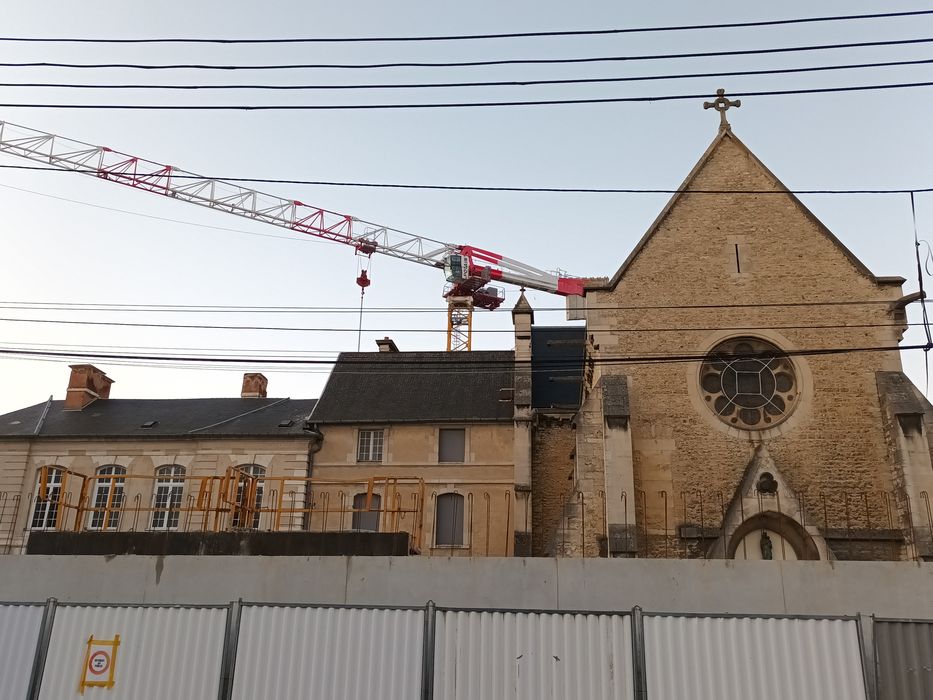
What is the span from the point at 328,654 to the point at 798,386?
43.2 feet

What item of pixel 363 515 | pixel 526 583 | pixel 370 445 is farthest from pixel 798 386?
pixel 370 445

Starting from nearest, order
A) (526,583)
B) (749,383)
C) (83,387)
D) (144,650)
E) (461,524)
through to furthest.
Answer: (144,650) < (526,583) < (749,383) < (461,524) < (83,387)

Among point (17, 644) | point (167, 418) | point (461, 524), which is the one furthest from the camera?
point (167, 418)

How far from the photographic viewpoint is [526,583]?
39.7 ft

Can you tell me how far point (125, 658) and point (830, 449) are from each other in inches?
577

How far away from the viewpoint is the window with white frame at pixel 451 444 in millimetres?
29844

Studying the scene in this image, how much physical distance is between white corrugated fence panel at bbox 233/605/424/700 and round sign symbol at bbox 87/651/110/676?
1699 mm

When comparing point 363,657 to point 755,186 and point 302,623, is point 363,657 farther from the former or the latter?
point 755,186

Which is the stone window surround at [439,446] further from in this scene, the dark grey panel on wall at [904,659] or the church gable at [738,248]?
the dark grey panel on wall at [904,659]

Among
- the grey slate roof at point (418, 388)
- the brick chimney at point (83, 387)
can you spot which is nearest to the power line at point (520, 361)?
the grey slate roof at point (418, 388)

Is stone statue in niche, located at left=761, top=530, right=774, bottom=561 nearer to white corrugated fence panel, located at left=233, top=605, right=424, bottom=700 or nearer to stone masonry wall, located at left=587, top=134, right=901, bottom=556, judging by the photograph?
stone masonry wall, located at left=587, top=134, right=901, bottom=556

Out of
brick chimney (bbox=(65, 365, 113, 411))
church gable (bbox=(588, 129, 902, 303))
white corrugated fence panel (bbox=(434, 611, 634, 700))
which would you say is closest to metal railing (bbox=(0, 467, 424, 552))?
brick chimney (bbox=(65, 365, 113, 411))

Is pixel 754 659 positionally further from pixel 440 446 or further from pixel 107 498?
pixel 107 498

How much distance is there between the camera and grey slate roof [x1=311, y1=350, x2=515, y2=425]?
99.6ft
